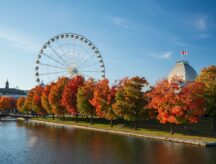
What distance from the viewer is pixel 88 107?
313ft

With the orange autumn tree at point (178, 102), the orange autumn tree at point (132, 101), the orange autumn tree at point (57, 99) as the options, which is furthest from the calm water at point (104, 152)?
the orange autumn tree at point (57, 99)

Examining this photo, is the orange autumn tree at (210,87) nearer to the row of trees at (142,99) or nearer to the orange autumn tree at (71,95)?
the row of trees at (142,99)

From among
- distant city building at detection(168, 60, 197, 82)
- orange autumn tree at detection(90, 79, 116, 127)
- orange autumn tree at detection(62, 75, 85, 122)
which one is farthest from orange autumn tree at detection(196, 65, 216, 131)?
distant city building at detection(168, 60, 197, 82)

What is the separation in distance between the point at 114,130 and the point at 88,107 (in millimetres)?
20077

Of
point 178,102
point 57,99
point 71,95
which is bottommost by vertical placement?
point 178,102

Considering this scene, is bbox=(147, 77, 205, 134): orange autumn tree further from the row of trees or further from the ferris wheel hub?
the ferris wheel hub

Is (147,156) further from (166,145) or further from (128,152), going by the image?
(166,145)

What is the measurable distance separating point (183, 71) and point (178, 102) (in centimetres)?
12590

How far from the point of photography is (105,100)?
86.4 meters

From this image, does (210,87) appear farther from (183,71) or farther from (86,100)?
(183,71)

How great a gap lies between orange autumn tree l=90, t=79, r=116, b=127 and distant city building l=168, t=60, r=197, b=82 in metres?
101

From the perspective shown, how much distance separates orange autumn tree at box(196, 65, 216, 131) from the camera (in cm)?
7062

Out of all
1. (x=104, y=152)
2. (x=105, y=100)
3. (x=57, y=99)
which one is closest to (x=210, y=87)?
(x=105, y=100)

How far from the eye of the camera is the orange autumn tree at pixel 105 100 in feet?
276
